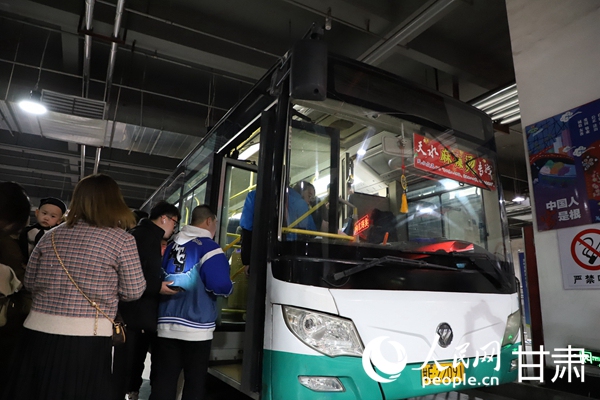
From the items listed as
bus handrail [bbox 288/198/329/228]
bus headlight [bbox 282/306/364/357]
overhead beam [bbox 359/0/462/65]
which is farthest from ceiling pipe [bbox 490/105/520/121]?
bus headlight [bbox 282/306/364/357]

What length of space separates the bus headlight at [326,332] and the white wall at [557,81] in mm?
2588

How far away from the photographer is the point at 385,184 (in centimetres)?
266

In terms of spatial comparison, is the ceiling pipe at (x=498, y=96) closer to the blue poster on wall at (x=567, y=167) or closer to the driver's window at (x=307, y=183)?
the blue poster on wall at (x=567, y=167)

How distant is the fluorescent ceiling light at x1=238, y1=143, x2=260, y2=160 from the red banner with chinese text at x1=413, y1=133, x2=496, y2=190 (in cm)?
136

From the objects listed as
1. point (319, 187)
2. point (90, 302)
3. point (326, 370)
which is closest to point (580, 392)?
point (326, 370)

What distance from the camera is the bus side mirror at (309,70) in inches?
84.2

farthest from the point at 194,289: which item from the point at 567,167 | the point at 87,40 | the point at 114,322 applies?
the point at 87,40

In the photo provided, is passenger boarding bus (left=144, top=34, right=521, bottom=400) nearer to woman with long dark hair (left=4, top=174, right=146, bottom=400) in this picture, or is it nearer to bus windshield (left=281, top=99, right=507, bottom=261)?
bus windshield (left=281, top=99, right=507, bottom=261)

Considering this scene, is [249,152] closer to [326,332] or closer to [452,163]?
[452,163]

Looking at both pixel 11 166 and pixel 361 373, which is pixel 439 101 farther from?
pixel 11 166

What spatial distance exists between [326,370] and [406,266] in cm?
76

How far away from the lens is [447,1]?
14.2 ft

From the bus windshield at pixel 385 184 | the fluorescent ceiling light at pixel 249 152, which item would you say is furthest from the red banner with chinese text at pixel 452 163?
the fluorescent ceiling light at pixel 249 152

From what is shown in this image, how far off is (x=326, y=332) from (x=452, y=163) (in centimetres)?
167
